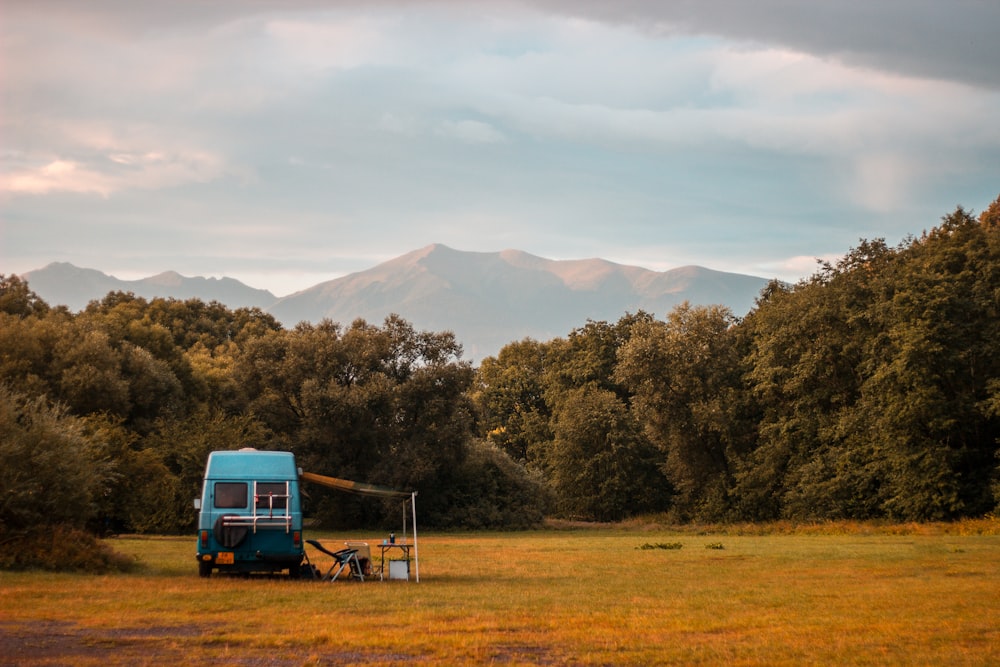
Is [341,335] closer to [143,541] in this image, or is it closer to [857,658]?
[143,541]

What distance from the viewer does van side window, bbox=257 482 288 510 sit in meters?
23.5

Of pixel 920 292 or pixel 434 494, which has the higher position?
pixel 920 292

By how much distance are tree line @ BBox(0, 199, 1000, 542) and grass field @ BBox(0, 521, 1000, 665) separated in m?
20.5

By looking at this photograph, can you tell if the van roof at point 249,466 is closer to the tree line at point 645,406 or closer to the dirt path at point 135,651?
the dirt path at point 135,651

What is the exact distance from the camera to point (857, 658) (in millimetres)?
12336

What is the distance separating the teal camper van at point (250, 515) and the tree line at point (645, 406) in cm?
1652

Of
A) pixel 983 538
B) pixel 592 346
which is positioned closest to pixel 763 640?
pixel 983 538

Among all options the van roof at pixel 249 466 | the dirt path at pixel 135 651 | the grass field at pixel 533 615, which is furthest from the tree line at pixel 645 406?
the dirt path at pixel 135 651

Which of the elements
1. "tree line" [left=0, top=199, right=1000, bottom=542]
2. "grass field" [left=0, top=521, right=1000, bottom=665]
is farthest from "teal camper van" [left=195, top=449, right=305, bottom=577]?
"tree line" [left=0, top=199, right=1000, bottom=542]

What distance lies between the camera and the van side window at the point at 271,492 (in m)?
23.5

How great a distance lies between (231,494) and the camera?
77.2 feet

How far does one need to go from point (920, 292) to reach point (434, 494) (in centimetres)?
3140

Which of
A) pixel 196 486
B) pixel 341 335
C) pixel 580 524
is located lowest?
pixel 580 524

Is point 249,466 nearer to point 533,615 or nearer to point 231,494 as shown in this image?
point 231,494
